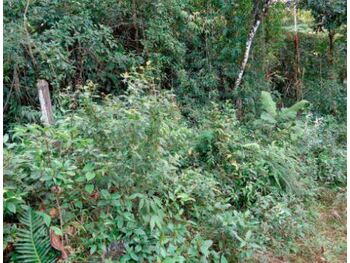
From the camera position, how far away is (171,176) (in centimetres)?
301

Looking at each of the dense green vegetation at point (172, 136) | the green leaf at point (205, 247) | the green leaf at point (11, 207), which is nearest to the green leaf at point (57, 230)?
the dense green vegetation at point (172, 136)

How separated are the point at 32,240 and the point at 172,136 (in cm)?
126

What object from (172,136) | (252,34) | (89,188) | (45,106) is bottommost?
(89,188)

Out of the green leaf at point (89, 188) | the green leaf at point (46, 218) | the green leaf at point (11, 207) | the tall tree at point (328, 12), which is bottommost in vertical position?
the green leaf at point (46, 218)

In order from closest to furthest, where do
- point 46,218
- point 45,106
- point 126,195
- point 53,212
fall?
point 46,218 → point 53,212 → point 126,195 → point 45,106

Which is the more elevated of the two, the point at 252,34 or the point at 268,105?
the point at 252,34

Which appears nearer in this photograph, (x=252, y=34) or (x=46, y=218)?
(x=46, y=218)

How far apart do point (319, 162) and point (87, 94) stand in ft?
11.1

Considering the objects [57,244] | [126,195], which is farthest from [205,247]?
[57,244]

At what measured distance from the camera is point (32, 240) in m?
2.33

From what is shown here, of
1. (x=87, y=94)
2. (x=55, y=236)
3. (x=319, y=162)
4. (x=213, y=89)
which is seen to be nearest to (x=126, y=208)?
(x=55, y=236)

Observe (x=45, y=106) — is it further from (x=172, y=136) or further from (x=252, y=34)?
(x=252, y=34)

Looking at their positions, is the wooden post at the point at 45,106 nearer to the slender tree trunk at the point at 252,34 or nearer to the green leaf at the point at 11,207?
the green leaf at the point at 11,207

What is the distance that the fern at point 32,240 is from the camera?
7.57ft
